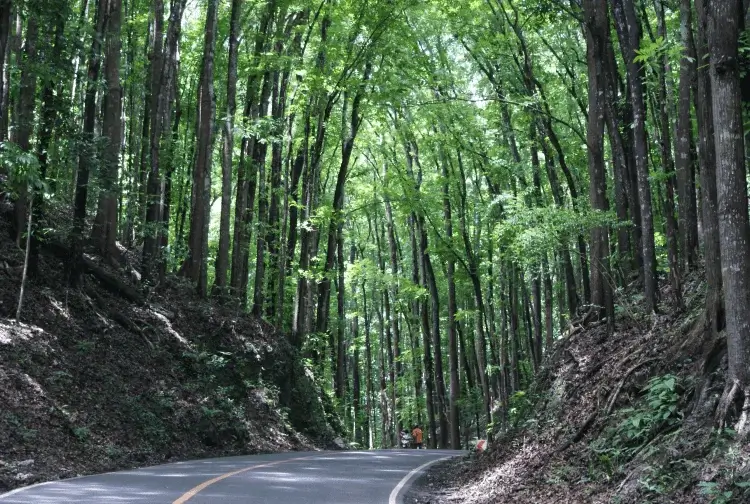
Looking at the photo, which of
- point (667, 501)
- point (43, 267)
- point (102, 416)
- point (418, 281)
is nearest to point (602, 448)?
point (667, 501)

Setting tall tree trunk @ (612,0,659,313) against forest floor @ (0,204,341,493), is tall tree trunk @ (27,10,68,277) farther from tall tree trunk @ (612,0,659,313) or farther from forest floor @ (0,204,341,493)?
tall tree trunk @ (612,0,659,313)

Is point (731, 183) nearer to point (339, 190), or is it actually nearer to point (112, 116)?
point (112, 116)

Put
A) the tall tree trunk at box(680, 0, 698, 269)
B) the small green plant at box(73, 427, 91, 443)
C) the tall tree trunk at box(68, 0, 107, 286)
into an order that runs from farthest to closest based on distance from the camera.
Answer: the tall tree trunk at box(68, 0, 107, 286)
the small green plant at box(73, 427, 91, 443)
the tall tree trunk at box(680, 0, 698, 269)

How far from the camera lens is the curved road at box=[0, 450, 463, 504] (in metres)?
9.82

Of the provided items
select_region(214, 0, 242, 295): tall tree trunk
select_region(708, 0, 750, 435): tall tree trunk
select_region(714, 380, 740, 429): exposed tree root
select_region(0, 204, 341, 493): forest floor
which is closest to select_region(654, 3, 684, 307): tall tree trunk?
select_region(708, 0, 750, 435): tall tree trunk

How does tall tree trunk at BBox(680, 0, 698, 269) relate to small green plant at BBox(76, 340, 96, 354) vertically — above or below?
above

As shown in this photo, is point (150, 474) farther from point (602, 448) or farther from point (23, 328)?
point (602, 448)

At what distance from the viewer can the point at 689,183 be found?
1404 cm

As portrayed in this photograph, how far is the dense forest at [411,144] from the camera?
43.5 feet

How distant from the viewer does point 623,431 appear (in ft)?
33.2

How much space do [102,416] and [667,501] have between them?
12707 millimetres

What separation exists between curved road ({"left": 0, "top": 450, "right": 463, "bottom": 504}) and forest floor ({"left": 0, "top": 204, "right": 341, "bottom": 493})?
117cm

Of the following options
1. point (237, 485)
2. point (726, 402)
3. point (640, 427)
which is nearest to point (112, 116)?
point (237, 485)

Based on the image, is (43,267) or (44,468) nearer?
(44,468)
